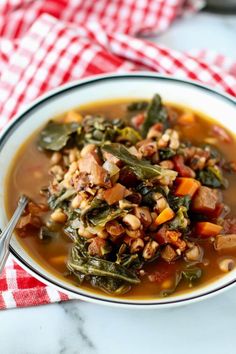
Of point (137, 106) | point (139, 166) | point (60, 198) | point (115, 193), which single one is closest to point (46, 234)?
point (60, 198)

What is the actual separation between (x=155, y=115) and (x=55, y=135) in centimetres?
68

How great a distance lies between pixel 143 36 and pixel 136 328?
9.16ft

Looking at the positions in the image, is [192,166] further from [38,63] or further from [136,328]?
[38,63]

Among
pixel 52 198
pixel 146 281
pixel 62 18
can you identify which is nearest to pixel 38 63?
pixel 62 18

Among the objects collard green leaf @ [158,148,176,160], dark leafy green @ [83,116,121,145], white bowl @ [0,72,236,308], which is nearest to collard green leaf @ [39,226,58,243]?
white bowl @ [0,72,236,308]

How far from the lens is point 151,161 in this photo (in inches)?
138

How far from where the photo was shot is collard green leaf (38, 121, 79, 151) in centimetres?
384

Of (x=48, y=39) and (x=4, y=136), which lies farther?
(x=48, y=39)

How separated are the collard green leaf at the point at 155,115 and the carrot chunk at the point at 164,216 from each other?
0.86 m

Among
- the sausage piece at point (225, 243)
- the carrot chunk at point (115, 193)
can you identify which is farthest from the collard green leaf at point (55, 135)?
the sausage piece at point (225, 243)

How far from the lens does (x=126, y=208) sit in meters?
3.15

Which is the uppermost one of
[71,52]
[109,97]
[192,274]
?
[71,52]

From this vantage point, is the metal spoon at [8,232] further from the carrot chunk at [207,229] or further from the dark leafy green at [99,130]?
the carrot chunk at [207,229]

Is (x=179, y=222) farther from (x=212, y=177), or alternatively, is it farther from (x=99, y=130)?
(x=99, y=130)
